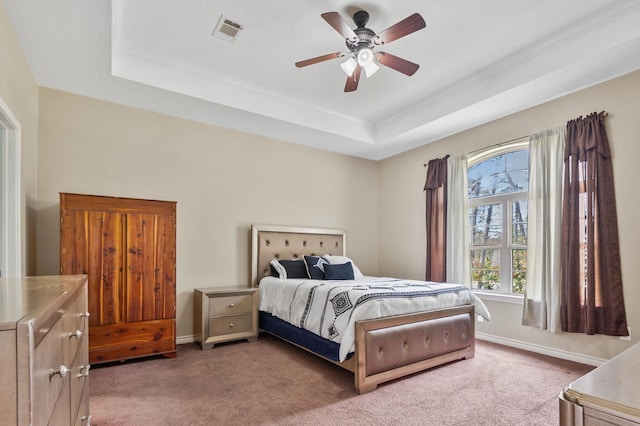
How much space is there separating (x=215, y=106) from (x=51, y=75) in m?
1.44

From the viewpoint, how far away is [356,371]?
103 inches

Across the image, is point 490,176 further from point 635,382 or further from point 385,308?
point 635,382

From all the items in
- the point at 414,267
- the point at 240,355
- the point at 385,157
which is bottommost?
the point at 240,355

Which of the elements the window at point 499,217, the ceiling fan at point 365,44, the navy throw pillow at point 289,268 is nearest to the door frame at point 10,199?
the ceiling fan at point 365,44

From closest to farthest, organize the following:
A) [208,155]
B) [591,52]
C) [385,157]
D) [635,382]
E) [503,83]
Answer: [635,382], [591,52], [503,83], [208,155], [385,157]

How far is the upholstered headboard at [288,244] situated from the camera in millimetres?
4492

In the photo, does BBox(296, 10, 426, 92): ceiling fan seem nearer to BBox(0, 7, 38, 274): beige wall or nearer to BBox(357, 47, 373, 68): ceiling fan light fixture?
BBox(357, 47, 373, 68): ceiling fan light fixture

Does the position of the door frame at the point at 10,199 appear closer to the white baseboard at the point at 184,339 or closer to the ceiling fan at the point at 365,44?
the white baseboard at the point at 184,339

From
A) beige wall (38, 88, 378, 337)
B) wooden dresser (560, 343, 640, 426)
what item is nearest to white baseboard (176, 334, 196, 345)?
beige wall (38, 88, 378, 337)

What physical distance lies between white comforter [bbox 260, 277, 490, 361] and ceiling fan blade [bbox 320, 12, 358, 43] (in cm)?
197

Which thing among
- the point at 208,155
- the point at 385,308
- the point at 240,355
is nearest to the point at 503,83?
the point at 385,308

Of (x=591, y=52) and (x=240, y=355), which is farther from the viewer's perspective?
(x=240, y=355)

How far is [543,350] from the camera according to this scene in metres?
3.63

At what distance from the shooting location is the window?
4043 mm
